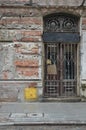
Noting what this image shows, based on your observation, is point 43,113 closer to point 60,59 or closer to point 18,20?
point 60,59

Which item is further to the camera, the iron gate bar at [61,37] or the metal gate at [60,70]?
the metal gate at [60,70]

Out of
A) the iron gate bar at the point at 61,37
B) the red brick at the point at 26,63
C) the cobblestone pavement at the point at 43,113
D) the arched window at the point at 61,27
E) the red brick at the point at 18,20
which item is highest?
the red brick at the point at 18,20

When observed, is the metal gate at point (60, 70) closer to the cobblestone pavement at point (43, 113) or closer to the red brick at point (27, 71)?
the red brick at point (27, 71)

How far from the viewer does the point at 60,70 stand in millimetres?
16594

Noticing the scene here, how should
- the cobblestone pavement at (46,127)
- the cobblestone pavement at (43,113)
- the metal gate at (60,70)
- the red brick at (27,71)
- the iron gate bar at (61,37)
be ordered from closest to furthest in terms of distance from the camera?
the cobblestone pavement at (46,127), the cobblestone pavement at (43,113), the red brick at (27,71), the iron gate bar at (61,37), the metal gate at (60,70)

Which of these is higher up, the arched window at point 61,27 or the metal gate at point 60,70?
the arched window at point 61,27

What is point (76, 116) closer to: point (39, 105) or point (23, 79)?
point (39, 105)

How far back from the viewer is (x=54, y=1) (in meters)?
16.2

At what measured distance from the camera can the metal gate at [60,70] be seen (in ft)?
54.4

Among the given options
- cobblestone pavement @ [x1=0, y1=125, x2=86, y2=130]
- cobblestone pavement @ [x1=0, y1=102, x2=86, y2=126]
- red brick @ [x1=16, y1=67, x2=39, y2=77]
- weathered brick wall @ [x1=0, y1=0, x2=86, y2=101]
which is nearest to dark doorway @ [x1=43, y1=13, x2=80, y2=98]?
weathered brick wall @ [x1=0, y1=0, x2=86, y2=101]

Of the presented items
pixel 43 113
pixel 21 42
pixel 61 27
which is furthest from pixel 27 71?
pixel 43 113

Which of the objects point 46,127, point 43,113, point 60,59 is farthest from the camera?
point 60,59

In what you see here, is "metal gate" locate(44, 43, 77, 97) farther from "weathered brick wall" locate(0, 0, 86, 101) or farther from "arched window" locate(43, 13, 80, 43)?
"weathered brick wall" locate(0, 0, 86, 101)

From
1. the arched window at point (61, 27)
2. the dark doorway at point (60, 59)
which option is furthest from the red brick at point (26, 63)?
the arched window at point (61, 27)
